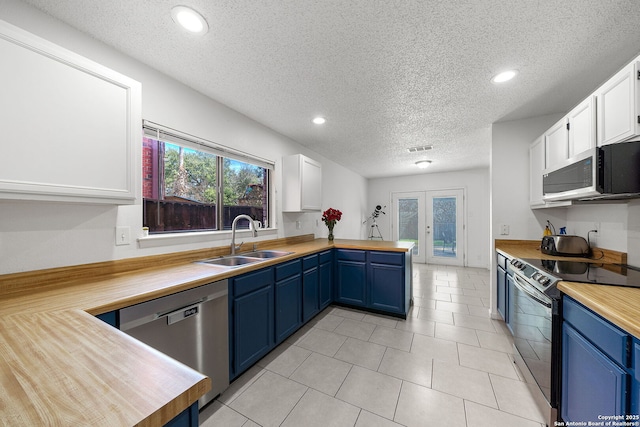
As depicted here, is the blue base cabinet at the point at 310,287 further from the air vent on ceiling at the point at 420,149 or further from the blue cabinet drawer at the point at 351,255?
the air vent on ceiling at the point at 420,149

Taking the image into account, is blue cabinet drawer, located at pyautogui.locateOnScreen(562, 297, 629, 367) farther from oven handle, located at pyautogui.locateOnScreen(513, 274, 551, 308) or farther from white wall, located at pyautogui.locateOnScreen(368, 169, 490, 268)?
white wall, located at pyautogui.locateOnScreen(368, 169, 490, 268)

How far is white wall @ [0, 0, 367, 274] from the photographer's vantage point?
4.25ft

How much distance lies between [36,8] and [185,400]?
7.33 feet

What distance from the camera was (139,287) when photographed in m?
1.36

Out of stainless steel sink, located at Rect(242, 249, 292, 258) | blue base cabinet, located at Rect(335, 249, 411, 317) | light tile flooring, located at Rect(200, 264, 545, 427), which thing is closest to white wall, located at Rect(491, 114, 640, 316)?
light tile flooring, located at Rect(200, 264, 545, 427)

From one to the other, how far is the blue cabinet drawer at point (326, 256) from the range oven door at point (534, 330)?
1.88 m

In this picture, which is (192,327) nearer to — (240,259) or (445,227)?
(240,259)

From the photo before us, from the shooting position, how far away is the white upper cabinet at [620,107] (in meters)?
1.35

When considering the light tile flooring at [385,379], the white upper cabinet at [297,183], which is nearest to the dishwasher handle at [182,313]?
the light tile flooring at [385,379]

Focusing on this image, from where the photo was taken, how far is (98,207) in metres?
1.58

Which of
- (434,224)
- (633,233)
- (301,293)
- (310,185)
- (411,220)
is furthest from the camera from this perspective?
(411,220)

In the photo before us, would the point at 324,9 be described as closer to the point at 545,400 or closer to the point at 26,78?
the point at 26,78

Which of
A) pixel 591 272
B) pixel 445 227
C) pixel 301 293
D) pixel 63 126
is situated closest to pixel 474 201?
pixel 445 227

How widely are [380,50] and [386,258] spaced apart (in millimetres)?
2124
